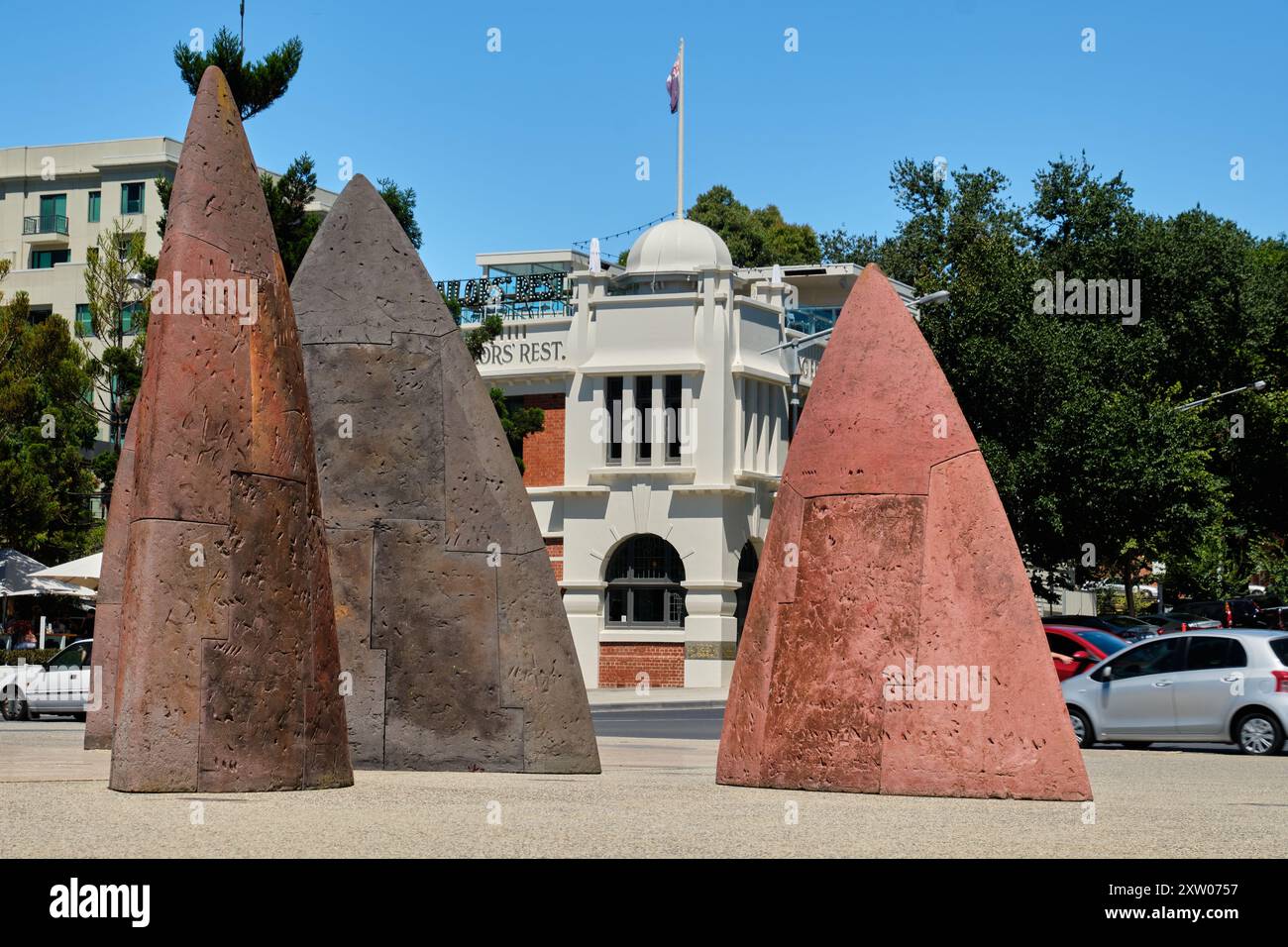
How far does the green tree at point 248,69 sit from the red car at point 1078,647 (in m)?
16.5

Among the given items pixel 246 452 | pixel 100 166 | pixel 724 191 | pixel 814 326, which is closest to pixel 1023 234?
pixel 814 326

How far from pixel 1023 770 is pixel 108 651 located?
954 centimetres

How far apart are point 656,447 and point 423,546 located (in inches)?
1104

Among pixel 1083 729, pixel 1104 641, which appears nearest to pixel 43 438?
pixel 1104 641

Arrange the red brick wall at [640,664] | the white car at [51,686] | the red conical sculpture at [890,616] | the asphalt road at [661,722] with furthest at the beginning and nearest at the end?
the red brick wall at [640,664] < the white car at [51,686] < the asphalt road at [661,722] < the red conical sculpture at [890,616]

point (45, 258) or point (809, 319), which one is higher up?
point (45, 258)

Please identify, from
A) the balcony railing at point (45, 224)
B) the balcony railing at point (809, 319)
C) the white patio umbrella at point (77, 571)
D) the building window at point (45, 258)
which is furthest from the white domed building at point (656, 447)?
the building window at point (45, 258)

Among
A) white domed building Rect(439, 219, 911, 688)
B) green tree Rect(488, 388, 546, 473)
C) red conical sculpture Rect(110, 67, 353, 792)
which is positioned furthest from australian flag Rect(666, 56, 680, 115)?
red conical sculpture Rect(110, 67, 353, 792)

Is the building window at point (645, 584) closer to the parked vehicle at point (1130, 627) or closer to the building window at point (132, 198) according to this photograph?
the parked vehicle at point (1130, 627)

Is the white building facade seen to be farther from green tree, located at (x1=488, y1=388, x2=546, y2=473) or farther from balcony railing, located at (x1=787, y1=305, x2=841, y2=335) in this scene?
green tree, located at (x1=488, y1=388, x2=546, y2=473)

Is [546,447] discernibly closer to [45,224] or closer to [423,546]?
[423,546]

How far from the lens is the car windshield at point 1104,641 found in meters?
24.4

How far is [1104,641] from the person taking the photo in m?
24.9

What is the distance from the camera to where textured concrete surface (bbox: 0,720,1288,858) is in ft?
28.3
